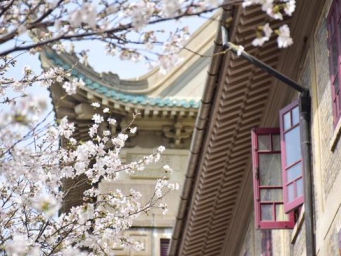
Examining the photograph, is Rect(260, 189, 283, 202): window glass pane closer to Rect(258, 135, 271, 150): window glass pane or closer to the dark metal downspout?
Rect(258, 135, 271, 150): window glass pane

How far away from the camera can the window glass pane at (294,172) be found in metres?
18.6

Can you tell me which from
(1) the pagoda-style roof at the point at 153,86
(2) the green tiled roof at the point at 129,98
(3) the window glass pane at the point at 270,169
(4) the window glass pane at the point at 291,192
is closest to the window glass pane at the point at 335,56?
(4) the window glass pane at the point at 291,192

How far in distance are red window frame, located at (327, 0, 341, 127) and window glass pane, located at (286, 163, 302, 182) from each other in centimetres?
218

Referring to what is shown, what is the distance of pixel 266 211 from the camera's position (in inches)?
798

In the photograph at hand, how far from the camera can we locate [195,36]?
36.7 m

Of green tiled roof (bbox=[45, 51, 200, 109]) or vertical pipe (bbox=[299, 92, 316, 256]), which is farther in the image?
green tiled roof (bbox=[45, 51, 200, 109])

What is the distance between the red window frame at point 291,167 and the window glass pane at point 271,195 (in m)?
1.51

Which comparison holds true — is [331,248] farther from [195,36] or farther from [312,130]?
[195,36]

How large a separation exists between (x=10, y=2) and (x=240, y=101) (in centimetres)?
888

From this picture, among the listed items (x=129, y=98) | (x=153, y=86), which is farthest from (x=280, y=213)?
(x=153, y=86)

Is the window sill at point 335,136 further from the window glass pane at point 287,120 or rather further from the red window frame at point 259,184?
the red window frame at point 259,184

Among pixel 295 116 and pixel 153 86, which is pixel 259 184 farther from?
pixel 153 86

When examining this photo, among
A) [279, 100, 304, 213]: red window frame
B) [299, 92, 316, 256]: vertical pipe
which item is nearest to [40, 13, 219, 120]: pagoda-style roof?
[279, 100, 304, 213]: red window frame

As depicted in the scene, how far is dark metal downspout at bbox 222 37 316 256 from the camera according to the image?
685 inches
